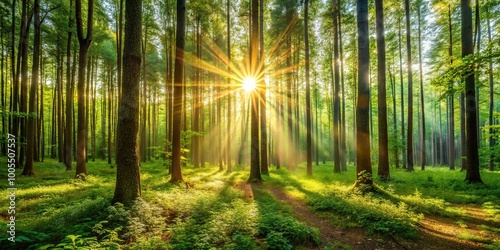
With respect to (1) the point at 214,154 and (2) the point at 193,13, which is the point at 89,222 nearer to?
(2) the point at 193,13

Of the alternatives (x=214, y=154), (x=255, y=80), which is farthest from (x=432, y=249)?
(x=214, y=154)

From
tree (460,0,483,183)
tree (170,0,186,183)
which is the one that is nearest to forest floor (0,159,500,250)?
tree (170,0,186,183)

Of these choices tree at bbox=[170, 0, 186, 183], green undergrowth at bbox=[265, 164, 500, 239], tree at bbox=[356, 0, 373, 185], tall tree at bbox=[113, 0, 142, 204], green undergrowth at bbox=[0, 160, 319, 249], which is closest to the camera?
green undergrowth at bbox=[0, 160, 319, 249]

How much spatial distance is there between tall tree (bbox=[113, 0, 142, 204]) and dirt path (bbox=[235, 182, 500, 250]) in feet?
15.6

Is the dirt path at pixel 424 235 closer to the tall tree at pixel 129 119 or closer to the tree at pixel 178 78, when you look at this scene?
the tall tree at pixel 129 119

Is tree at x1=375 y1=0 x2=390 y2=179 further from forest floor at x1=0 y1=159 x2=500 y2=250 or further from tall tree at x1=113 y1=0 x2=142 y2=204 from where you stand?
tall tree at x1=113 y1=0 x2=142 y2=204

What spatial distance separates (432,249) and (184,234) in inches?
194

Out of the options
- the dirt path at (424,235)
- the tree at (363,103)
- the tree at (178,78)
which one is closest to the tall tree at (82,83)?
the tree at (178,78)

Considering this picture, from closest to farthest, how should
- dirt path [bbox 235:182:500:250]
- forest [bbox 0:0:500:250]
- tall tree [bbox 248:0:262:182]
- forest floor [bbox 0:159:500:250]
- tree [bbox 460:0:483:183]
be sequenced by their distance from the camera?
forest floor [bbox 0:159:500:250]
dirt path [bbox 235:182:500:250]
forest [bbox 0:0:500:250]
tree [bbox 460:0:483:183]
tall tree [bbox 248:0:262:182]

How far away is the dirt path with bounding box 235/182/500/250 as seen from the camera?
4430 mm

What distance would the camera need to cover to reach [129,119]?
5695 mm

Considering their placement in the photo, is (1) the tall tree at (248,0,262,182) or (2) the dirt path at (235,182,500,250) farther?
(1) the tall tree at (248,0,262,182)

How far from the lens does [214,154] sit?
37.8 m

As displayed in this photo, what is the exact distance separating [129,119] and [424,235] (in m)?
7.56
